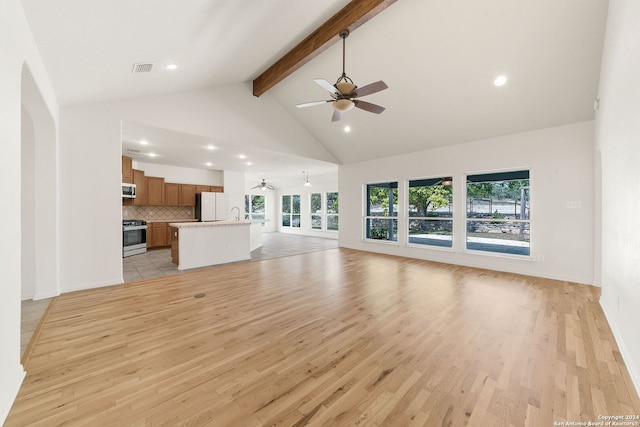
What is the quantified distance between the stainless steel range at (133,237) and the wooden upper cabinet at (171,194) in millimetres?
1102

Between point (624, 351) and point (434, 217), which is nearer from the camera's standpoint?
point (624, 351)

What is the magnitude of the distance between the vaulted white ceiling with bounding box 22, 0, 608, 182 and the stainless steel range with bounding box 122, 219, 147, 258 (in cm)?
371

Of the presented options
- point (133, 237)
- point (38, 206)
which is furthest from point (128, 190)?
point (38, 206)

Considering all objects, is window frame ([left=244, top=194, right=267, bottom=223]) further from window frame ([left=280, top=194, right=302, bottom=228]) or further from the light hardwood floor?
the light hardwood floor

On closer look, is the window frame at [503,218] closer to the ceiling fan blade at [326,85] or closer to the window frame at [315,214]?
the ceiling fan blade at [326,85]

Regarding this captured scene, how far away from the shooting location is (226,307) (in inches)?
126

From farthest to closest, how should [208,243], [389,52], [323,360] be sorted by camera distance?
1. [208,243]
2. [389,52]
3. [323,360]

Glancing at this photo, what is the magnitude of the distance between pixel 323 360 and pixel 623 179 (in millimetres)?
2983

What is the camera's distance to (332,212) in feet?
37.5

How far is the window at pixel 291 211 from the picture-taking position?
13172mm

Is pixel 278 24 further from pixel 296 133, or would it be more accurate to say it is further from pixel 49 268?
pixel 49 268

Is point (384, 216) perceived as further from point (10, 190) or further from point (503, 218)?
point (10, 190)

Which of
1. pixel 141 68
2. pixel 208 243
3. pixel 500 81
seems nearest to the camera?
pixel 141 68

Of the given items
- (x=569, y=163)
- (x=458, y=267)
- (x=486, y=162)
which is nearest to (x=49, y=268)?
(x=458, y=267)
